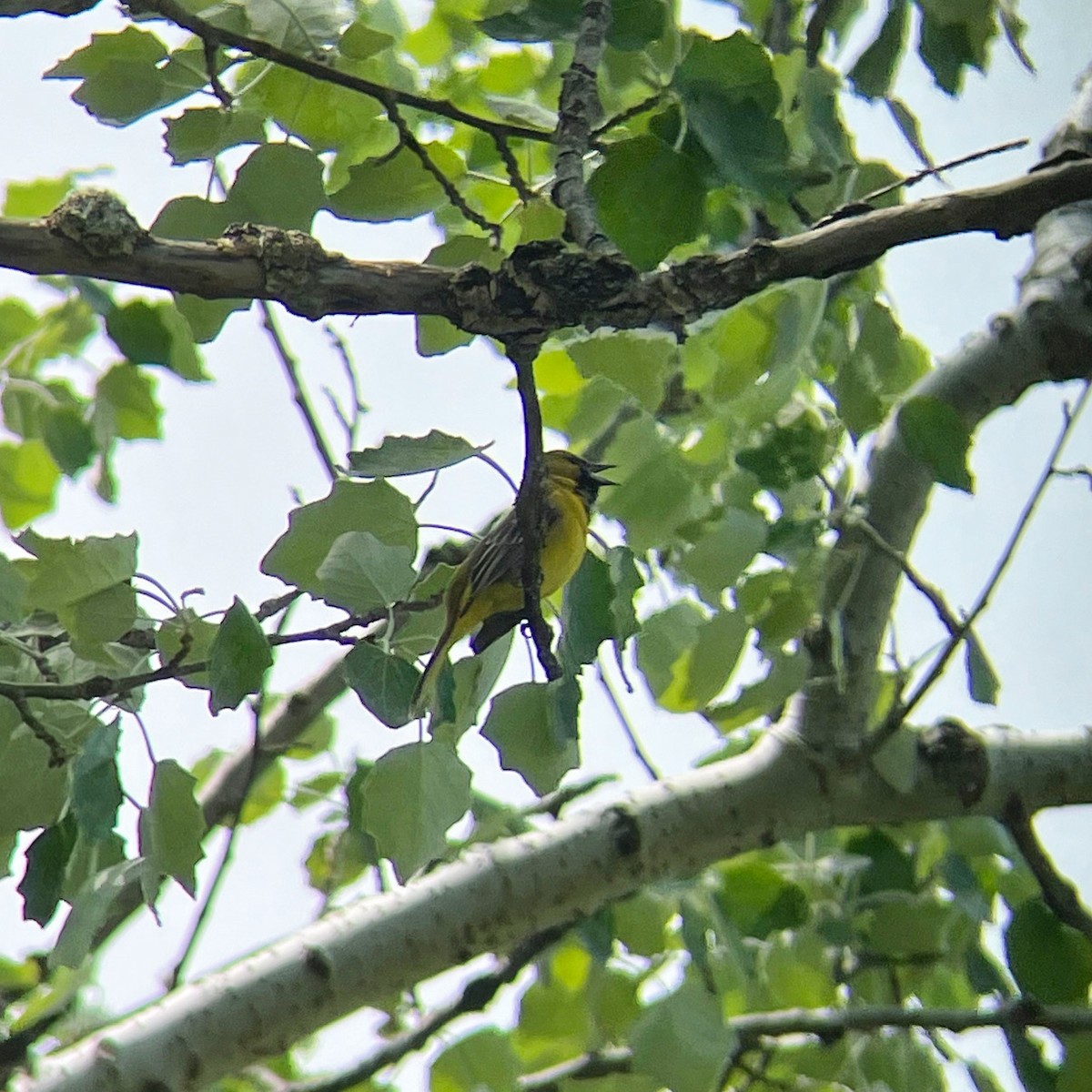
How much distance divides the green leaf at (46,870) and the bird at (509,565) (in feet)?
1.05

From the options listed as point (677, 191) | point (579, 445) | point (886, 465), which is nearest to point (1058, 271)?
point (886, 465)

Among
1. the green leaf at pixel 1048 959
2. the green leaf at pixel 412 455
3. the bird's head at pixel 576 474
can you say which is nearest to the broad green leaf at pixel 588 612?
the green leaf at pixel 412 455

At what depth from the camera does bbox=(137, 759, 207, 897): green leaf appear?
3.29ft

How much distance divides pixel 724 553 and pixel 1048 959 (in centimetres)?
65

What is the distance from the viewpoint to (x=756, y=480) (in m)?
1.54

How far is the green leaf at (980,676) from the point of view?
54.1 inches

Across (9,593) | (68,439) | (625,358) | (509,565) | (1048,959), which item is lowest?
(1048,959)

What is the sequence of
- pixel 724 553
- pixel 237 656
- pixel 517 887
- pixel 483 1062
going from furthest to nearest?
pixel 483 1062, pixel 517 887, pixel 724 553, pixel 237 656

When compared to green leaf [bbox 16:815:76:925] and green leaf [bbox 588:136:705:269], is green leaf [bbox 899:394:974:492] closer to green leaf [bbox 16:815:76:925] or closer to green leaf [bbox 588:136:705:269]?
green leaf [bbox 588:136:705:269]

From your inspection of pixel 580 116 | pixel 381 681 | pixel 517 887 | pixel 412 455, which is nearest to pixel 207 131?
pixel 580 116

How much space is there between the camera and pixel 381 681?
93 centimetres

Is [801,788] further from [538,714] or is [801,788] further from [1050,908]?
[538,714]

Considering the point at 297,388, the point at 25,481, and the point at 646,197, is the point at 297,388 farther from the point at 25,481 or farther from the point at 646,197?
the point at 646,197

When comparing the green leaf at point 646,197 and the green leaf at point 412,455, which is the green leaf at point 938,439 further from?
the green leaf at point 412,455
